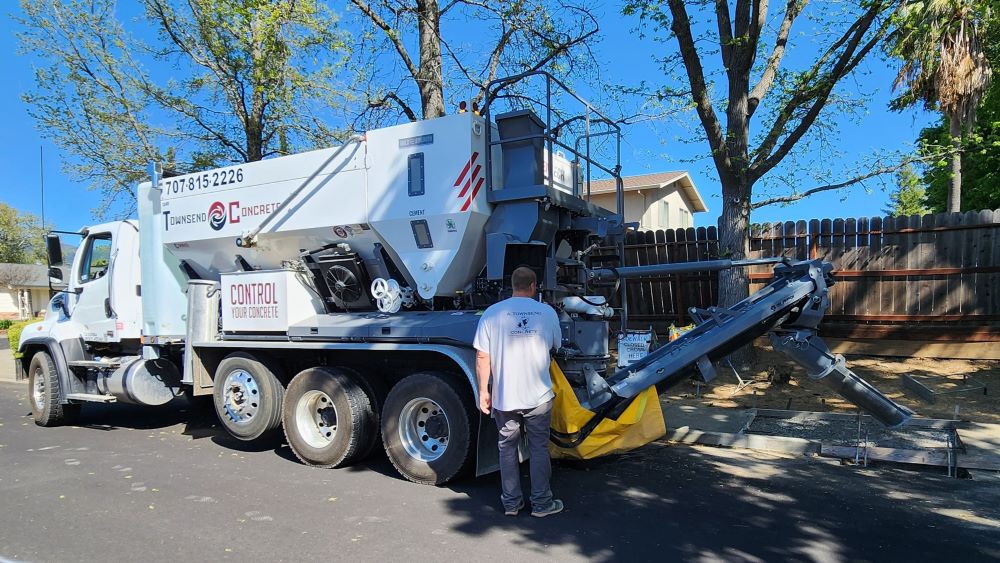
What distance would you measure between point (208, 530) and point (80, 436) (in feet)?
14.8

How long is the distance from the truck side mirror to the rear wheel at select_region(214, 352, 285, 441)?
308 cm

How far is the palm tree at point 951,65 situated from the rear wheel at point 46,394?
12.1 meters

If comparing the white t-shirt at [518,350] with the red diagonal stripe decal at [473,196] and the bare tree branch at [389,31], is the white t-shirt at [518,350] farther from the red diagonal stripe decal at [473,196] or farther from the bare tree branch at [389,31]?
the bare tree branch at [389,31]

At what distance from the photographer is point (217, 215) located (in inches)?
271

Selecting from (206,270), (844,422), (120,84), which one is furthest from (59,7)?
(844,422)

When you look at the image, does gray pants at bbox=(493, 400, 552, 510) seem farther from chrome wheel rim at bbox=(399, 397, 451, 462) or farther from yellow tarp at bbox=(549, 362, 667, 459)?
chrome wheel rim at bbox=(399, 397, 451, 462)

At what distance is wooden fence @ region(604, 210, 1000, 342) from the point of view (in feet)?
30.5

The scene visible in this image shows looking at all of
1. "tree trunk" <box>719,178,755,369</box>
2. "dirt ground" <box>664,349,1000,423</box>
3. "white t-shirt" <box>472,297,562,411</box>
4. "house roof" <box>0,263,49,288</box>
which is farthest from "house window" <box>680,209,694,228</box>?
"house roof" <box>0,263,49,288</box>

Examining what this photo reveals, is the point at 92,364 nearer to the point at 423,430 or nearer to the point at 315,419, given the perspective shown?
the point at 315,419

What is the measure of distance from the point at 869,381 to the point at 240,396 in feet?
26.9

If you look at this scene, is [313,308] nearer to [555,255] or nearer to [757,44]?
[555,255]

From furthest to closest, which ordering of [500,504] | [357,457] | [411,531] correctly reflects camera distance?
[357,457] < [500,504] < [411,531]

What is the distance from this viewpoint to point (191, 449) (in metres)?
6.82

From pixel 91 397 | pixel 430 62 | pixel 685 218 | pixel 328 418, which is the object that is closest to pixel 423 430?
pixel 328 418
